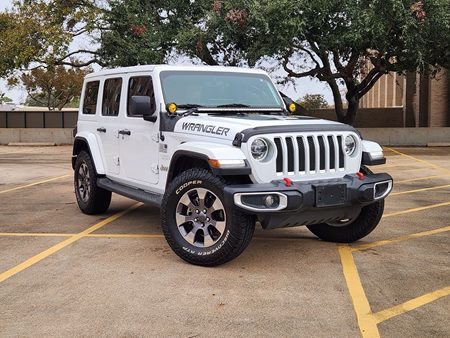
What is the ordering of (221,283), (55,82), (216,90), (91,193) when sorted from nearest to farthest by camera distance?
1. (221,283)
2. (216,90)
3. (91,193)
4. (55,82)

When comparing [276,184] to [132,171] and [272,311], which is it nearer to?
[272,311]

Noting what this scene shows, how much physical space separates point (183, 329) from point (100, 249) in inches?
97.6

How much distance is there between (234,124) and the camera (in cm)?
507

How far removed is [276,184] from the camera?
4.81 m

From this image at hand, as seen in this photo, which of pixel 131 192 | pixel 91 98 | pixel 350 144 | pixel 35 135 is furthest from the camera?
pixel 35 135

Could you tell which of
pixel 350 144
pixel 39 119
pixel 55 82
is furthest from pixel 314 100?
pixel 350 144

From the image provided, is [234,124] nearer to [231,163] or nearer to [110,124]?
[231,163]

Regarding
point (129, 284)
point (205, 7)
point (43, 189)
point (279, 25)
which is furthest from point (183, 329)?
point (205, 7)

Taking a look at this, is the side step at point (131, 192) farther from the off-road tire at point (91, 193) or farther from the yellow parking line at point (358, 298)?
the yellow parking line at point (358, 298)

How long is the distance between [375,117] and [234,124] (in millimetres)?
28563

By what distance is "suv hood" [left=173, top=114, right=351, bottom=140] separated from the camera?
4953 mm

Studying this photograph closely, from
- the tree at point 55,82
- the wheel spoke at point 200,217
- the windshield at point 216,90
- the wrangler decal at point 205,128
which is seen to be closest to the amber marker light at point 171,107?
the windshield at point 216,90

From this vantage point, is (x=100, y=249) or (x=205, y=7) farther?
(x=205, y=7)

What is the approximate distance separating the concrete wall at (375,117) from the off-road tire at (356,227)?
24059mm
